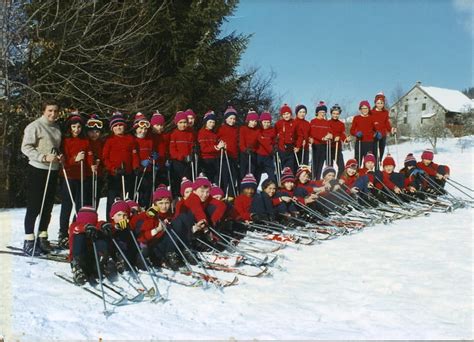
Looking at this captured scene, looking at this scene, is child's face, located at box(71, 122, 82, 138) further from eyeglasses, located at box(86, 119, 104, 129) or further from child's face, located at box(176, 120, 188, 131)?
child's face, located at box(176, 120, 188, 131)

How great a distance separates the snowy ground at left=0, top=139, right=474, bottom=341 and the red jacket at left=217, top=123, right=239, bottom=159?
3.41 meters

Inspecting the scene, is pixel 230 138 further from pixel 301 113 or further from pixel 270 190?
pixel 301 113

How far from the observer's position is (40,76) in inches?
541

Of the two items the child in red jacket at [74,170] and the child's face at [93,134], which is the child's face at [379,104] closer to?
the child's face at [93,134]

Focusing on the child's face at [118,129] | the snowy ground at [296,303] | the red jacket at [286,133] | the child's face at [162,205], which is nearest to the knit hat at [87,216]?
the snowy ground at [296,303]

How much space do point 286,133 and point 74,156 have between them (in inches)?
209

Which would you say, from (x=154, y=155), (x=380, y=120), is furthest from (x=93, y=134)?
(x=380, y=120)

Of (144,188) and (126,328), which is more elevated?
(144,188)

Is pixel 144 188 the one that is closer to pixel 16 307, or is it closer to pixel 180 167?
pixel 180 167

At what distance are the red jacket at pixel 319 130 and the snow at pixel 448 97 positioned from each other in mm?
49007

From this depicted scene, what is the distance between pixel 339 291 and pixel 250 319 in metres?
1.22

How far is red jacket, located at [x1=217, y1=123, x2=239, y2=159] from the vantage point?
32.0 ft

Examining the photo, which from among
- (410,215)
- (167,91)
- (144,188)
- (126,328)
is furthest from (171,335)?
(167,91)

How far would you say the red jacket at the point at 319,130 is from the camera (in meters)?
10.9
